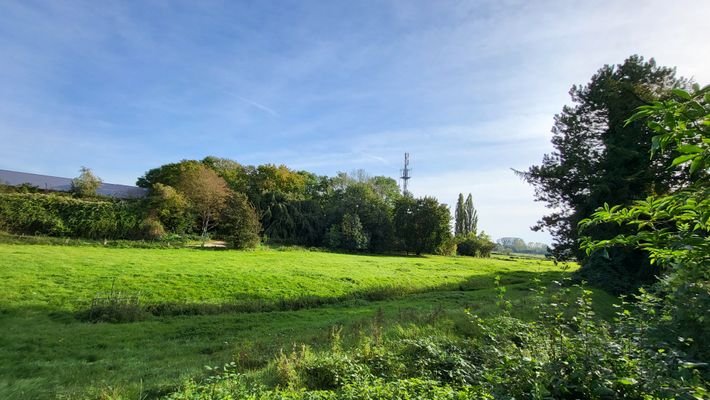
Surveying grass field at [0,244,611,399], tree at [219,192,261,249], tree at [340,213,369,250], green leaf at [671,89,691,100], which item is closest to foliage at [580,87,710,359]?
green leaf at [671,89,691,100]

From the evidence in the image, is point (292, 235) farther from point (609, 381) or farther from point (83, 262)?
point (609, 381)

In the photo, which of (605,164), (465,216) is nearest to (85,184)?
(605,164)

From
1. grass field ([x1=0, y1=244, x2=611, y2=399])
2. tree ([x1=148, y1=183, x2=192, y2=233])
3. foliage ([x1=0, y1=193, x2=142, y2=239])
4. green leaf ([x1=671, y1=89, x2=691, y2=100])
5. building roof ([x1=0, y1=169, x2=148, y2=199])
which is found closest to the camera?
green leaf ([x1=671, y1=89, x2=691, y2=100])

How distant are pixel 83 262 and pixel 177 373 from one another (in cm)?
1684

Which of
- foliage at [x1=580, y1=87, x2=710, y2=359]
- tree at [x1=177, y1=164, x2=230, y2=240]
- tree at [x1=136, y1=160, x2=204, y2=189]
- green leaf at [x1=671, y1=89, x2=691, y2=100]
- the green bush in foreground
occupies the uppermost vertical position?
tree at [x1=136, y1=160, x2=204, y2=189]

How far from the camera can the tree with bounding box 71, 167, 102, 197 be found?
134ft

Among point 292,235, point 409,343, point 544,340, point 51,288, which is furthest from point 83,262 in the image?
point 292,235

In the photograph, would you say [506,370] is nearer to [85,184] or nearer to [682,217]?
[682,217]

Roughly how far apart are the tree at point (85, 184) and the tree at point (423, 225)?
37452 mm

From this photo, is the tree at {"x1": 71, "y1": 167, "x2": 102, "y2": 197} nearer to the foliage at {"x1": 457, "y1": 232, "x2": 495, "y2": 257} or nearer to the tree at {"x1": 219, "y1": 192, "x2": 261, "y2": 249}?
the tree at {"x1": 219, "y1": 192, "x2": 261, "y2": 249}

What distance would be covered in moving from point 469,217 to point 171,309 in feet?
236

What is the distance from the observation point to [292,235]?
45812 mm

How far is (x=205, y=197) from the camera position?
3778 cm

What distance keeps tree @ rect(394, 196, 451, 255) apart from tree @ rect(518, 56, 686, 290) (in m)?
23.9
